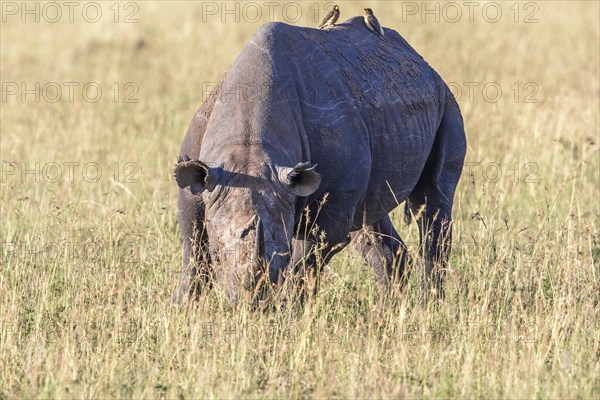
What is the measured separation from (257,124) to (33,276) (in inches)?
A: 83.6

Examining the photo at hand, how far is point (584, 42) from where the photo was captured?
18.4m

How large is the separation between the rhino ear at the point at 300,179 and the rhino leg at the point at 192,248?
747 millimetres

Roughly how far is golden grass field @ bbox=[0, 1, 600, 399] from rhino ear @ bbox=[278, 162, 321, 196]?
27.4 inches

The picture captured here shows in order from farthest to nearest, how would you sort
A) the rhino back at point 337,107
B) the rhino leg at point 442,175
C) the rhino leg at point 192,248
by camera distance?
the rhino leg at point 442,175 < the rhino leg at point 192,248 < the rhino back at point 337,107

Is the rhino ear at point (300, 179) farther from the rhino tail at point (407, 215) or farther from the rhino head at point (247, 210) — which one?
the rhino tail at point (407, 215)

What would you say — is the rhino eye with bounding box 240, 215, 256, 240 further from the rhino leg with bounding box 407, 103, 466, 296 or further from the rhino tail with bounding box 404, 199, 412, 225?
the rhino tail with bounding box 404, 199, 412, 225

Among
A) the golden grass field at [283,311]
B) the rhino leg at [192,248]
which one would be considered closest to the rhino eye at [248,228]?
the golden grass field at [283,311]

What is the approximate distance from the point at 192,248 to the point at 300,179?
3.38 ft

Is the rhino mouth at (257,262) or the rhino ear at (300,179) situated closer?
the rhino mouth at (257,262)

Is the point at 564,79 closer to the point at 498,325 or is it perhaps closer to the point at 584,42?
the point at 584,42

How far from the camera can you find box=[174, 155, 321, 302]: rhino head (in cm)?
611

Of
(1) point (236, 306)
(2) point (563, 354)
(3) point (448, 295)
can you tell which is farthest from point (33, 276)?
(2) point (563, 354)

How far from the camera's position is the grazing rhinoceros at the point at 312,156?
248 inches

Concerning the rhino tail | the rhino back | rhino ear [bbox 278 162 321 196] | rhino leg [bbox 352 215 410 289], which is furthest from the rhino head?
the rhino tail
